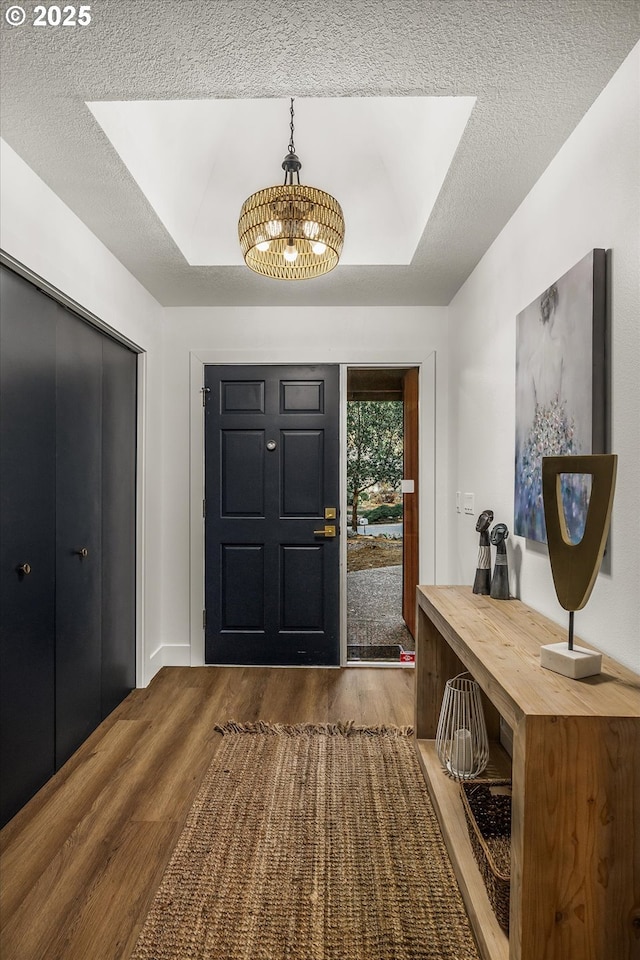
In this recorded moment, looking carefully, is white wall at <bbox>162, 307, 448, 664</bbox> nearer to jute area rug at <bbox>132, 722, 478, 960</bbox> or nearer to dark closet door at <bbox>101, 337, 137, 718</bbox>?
dark closet door at <bbox>101, 337, 137, 718</bbox>

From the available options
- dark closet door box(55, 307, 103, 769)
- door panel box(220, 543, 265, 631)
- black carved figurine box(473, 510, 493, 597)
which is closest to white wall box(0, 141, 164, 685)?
dark closet door box(55, 307, 103, 769)

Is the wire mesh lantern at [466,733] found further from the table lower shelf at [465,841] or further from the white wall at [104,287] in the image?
the white wall at [104,287]

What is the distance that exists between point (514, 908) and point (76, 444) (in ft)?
7.53

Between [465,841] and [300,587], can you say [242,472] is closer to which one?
[300,587]

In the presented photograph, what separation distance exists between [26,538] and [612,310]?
2.13m

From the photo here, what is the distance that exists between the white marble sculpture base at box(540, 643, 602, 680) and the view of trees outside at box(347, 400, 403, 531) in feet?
7.81

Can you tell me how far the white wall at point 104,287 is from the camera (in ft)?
6.56

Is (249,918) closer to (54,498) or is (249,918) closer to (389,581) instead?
(54,498)

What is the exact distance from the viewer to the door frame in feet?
12.1

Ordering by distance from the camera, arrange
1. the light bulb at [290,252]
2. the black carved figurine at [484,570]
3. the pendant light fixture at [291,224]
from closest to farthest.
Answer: the pendant light fixture at [291,224] < the light bulb at [290,252] < the black carved figurine at [484,570]

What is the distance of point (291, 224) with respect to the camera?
2.11 m

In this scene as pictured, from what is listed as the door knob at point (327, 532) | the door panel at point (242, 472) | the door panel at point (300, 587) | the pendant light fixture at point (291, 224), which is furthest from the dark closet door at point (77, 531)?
the door knob at point (327, 532)

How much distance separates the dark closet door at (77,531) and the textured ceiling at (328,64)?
0.71 metres

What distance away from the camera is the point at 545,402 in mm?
2037
